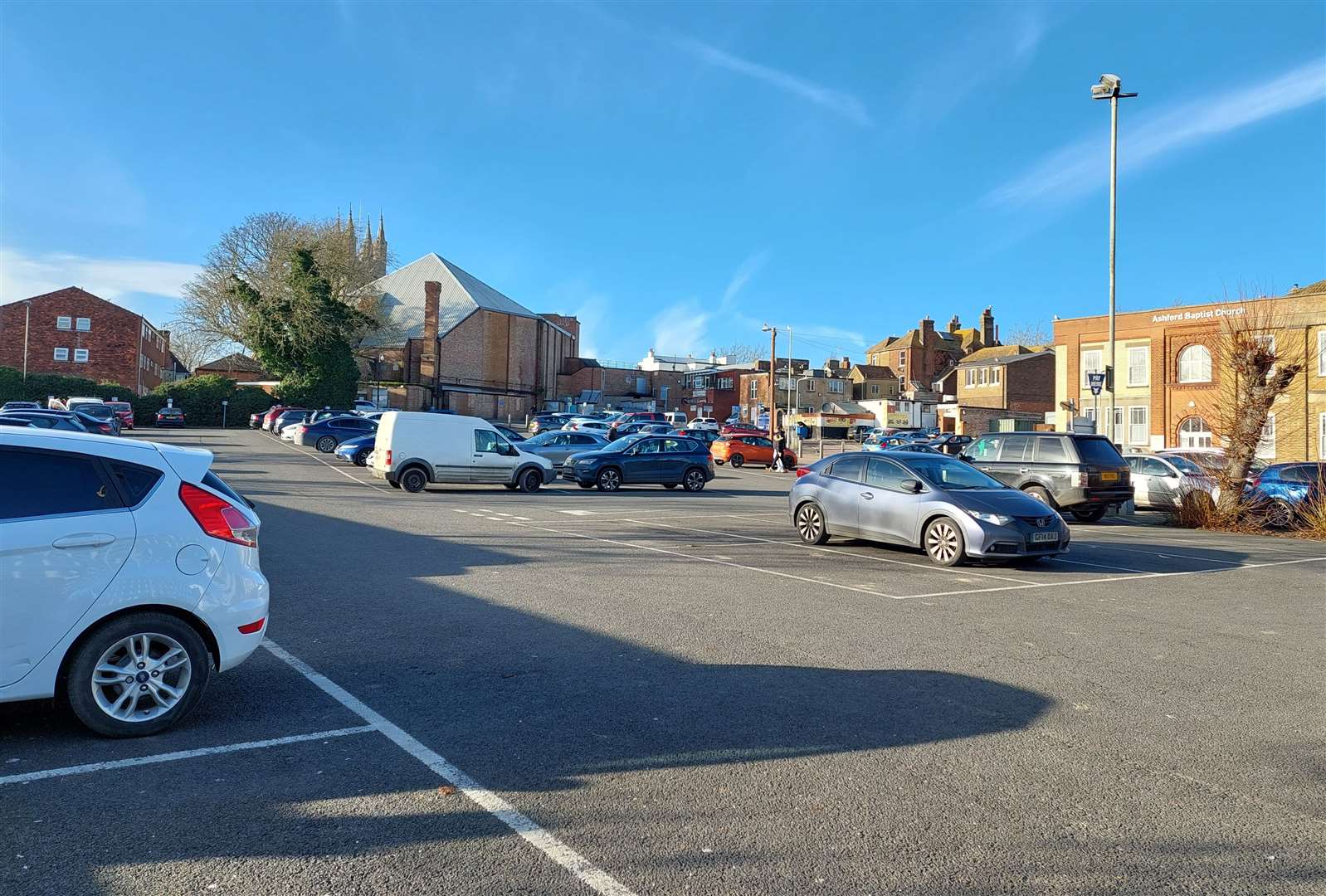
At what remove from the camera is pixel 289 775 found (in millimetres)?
4348

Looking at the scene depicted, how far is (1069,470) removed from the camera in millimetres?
18766

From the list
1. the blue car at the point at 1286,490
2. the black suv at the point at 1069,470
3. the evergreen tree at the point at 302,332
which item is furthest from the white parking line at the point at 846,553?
the evergreen tree at the point at 302,332

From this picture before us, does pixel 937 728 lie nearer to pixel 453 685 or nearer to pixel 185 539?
pixel 453 685

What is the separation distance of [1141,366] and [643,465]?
114 ft

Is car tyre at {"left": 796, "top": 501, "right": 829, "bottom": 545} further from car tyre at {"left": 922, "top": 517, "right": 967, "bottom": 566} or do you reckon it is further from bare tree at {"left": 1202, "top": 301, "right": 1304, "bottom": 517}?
bare tree at {"left": 1202, "top": 301, "right": 1304, "bottom": 517}

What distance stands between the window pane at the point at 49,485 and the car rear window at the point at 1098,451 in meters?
17.9

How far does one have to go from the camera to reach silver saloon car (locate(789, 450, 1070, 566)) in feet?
38.8

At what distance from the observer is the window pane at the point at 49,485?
4.64 metres

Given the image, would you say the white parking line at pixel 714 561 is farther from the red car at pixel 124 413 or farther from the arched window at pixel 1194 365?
the arched window at pixel 1194 365

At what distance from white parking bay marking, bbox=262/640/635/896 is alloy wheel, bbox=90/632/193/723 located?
952mm

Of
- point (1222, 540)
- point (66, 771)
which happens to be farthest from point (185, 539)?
point (1222, 540)

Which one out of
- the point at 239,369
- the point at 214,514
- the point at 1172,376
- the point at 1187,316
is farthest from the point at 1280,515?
the point at 239,369

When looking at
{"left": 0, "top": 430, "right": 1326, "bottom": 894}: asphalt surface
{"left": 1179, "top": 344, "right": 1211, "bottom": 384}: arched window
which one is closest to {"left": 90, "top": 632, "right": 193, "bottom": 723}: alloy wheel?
{"left": 0, "top": 430, "right": 1326, "bottom": 894}: asphalt surface

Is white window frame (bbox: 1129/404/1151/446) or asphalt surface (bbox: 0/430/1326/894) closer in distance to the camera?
asphalt surface (bbox: 0/430/1326/894)
